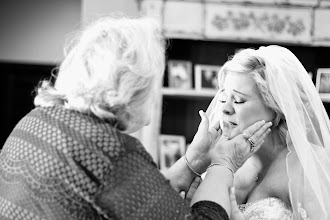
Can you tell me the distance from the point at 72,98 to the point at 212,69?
3168mm

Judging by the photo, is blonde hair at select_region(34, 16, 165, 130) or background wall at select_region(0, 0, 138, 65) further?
background wall at select_region(0, 0, 138, 65)

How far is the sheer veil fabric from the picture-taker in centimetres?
199

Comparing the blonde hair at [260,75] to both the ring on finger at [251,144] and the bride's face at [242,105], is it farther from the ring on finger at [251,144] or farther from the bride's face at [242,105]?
the ring on finger at [251,144]

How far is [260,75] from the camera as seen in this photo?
213cm

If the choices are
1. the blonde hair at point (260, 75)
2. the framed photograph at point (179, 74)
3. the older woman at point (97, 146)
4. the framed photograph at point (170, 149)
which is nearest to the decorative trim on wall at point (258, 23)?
the framed photograph at point (179, 74)

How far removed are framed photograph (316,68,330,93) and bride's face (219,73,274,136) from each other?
2.29 meters

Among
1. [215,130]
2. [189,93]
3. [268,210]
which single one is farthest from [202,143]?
[189,93]

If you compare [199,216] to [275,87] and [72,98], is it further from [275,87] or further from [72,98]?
[275,87]

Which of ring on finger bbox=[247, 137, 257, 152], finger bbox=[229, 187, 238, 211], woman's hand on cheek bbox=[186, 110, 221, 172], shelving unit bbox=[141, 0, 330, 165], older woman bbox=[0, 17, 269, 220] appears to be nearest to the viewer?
older woman bbox=[0, 17, 269, 220]

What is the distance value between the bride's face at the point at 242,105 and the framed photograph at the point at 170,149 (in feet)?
7.33

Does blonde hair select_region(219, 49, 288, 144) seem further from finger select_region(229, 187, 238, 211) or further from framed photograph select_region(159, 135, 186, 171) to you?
framed photograph select_region(159, 135, 186, 171)

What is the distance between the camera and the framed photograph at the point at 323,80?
4.28 m

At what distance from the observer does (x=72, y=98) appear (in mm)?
1436

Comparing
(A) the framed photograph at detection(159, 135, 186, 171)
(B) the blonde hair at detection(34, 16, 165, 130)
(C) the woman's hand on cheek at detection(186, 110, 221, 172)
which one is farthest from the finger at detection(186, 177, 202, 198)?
(A) the framed photograph at detection(159, 135, 186, 171)
